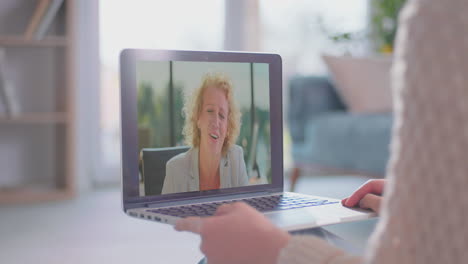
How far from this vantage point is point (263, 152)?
0.99 metres

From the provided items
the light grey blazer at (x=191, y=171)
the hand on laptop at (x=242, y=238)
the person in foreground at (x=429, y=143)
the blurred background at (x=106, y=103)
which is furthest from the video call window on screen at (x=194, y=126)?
the blurred background at (x=106, y=103)

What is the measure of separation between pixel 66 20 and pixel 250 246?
2502mm

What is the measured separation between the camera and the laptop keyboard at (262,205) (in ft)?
2.72

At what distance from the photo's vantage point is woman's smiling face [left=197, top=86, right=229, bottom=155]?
91 centimetres

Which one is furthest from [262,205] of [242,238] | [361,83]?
[361,83]

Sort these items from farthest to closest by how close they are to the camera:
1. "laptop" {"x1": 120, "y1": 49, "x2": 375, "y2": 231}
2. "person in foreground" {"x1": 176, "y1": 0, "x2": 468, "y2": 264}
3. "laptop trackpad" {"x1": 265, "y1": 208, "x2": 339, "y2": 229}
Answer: "laptop" {"x1": 120, "y1": 49, "x2": 375, "y2": 231}, "laptop trackpad" {"x1": 265, "y1": 208, "x2": 339, "y2": 229}, "person in foreground" {"x1": 176, "y1": 0, "x2": 468, "y2": 264}

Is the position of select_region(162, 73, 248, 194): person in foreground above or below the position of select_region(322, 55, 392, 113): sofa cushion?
below

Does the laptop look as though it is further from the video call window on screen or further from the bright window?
the bright window

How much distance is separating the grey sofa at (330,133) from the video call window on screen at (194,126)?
62.0 inches

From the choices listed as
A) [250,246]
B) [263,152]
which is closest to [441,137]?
[250,246]

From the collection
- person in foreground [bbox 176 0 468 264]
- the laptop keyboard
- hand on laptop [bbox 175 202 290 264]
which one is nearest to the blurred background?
the laptop keyboard

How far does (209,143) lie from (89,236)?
1284 millimetres

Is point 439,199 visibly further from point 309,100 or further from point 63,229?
point 309,100

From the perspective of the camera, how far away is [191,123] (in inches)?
35.8
